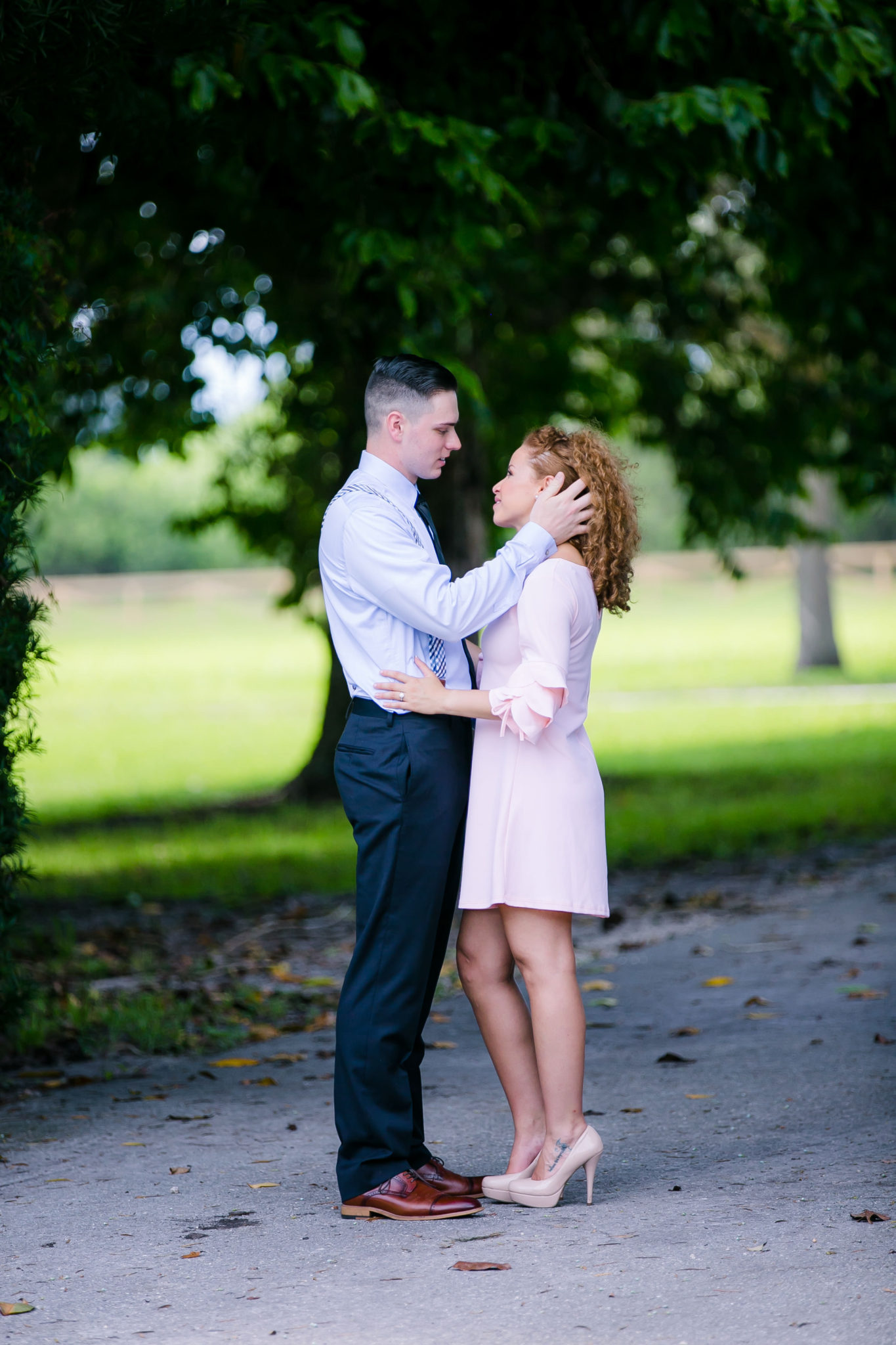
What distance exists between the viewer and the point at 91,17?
5.03 meters

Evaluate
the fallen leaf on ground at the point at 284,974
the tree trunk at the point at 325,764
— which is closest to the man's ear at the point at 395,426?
the fallen leaf on ground at the point at 284,974

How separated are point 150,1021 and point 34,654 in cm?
223

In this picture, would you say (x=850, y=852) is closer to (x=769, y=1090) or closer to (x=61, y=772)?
(x=769, y=1090)

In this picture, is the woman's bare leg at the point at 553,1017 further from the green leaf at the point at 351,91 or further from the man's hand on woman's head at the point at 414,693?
the green leaf at the point at 351,91

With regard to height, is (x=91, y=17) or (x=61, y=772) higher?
(x=91, y=17)

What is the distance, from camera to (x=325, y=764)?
54.2 ft

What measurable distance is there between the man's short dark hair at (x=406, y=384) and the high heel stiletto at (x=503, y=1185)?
79.2 inches

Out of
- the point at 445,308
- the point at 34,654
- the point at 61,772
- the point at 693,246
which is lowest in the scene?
the point at 61,772

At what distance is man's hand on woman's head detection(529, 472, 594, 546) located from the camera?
14.1 ft

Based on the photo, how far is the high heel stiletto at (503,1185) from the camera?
440cm

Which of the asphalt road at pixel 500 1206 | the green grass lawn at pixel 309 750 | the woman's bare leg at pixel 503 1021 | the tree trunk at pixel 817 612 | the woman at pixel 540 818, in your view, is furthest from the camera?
the tree trunk at pixel 817 612

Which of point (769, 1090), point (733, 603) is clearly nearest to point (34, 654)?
point (769, 1090)

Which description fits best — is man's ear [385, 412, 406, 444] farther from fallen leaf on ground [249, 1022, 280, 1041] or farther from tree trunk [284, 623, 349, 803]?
tree trunk [284, 623, 349, 803]

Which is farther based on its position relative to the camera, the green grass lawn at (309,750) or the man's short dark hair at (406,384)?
the green grass lawn at (309,750)
